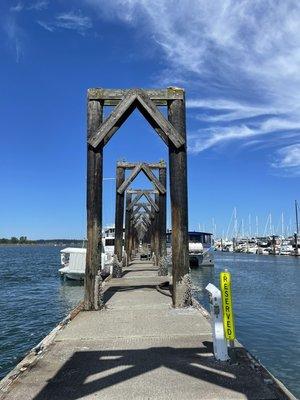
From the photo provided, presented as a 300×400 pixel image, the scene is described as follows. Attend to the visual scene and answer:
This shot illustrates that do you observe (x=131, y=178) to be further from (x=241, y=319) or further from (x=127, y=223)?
(x=127, y=223)

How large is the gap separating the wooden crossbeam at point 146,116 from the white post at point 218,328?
4646mm

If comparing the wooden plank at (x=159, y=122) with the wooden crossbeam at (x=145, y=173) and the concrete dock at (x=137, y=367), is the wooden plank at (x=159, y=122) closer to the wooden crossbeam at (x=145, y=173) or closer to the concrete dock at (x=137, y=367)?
the concrete dock at (x=137, y=367)

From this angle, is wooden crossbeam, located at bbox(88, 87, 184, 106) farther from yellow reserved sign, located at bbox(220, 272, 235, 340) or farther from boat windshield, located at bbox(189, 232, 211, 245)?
boat windshield, located at bbox(189, 232, 211, 245)

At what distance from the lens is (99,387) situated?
4.96m

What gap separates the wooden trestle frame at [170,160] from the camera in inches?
396

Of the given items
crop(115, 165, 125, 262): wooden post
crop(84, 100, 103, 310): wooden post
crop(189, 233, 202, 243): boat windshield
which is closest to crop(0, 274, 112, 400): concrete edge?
crop(84, 100, 103, 310): wooden post

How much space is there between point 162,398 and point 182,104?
7077 mm

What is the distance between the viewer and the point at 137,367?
18.5ft

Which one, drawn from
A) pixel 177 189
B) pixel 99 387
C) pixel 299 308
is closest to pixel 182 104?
pixel 177 189

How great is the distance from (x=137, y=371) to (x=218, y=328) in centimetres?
116

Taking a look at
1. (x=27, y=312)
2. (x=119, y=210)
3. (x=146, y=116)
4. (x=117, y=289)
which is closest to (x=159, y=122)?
(x=146, y=116)

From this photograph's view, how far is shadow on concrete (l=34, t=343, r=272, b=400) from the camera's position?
4863mm

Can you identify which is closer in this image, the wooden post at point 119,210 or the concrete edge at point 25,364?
the concrete edge at point 25,364

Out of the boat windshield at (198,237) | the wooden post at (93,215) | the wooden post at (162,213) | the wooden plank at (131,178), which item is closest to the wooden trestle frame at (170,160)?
the wooden post at (93,215)
